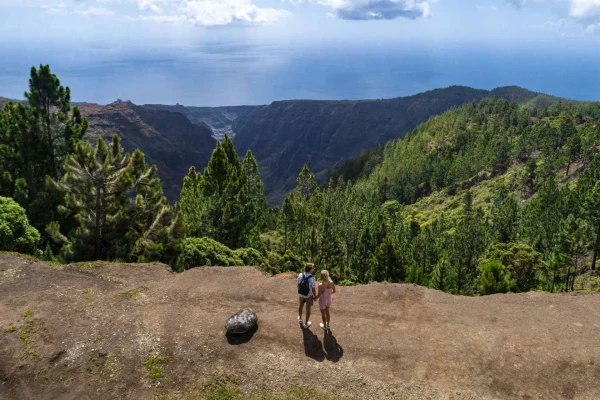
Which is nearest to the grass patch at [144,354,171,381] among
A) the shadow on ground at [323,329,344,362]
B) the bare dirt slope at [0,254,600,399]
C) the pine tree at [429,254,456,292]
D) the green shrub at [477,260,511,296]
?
the bare dirt slope at [0,254,600,399]

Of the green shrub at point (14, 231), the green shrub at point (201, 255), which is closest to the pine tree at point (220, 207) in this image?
the green shrub at point (201, 255)

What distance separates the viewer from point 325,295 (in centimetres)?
1722

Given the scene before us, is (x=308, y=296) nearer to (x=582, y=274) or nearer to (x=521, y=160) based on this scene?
(x=582, y=274)

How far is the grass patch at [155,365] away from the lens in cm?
1593

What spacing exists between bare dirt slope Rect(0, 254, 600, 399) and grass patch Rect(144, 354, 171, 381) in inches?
4.6

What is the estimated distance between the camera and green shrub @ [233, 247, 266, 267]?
37.4m

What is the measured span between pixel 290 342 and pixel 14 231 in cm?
2305

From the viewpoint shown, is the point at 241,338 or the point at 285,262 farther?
the point at 285,262

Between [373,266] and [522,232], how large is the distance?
3965cm

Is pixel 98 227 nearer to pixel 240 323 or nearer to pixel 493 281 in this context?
pixel 240 323

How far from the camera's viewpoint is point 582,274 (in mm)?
62750

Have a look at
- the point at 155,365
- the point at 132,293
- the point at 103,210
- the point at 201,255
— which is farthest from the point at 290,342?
the point at 103,210

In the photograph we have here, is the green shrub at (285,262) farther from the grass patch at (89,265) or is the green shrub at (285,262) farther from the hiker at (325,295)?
the hiker at (325,295)

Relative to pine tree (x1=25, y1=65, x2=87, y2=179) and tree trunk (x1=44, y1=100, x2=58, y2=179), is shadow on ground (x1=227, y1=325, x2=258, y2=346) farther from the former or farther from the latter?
tree trunk (x1=44, y1=100, x2=58, y2=179)
